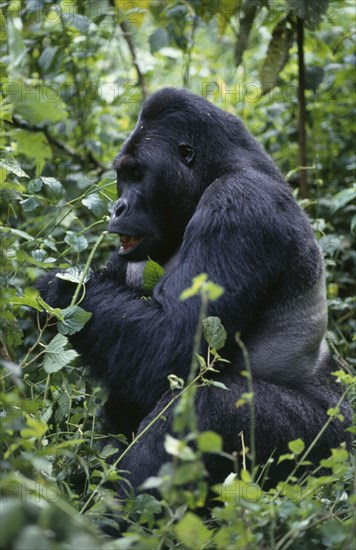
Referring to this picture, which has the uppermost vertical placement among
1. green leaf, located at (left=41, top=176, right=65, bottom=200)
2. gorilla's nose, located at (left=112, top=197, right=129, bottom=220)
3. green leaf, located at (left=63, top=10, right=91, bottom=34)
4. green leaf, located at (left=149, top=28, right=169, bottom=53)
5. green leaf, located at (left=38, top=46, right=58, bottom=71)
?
green leaf, located at (left=63, top=10, right=91, bottom=34)

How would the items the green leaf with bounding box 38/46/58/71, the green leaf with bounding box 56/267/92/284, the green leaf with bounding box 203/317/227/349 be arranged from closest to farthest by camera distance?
the green leaf with bounding box 203/317/227/349, the green leaf with bounding box 56/267/92/284, the green leaf with bounding box 38/46/58/71

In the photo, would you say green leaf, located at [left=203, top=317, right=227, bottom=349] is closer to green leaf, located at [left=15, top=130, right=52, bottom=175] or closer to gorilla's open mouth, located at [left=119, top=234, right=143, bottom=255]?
green leaf, located at [left=15, top=130, right=52, bottom=175]

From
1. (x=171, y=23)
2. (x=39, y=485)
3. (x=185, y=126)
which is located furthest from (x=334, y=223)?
(x=39, y=485)

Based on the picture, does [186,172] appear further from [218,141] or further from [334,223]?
[334,223]

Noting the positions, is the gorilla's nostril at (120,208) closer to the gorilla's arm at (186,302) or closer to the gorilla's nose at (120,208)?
the gorilla's nose at (120,208)

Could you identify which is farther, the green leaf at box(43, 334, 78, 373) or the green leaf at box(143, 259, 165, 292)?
the green leaf at box(143, 259, 165, 292)

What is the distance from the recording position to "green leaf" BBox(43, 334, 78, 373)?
2.97m

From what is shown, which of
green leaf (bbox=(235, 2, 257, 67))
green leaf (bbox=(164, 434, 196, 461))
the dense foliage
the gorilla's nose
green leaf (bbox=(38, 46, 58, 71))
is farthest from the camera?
green leaf (bbox=(38, 46, 58, 71))

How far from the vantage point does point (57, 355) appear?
119 inches

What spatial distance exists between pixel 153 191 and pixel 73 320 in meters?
0.89

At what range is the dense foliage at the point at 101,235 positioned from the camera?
6.89 ft

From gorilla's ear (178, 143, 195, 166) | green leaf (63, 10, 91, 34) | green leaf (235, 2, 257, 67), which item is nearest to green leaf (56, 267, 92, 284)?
gorilla's ear (178, 143, 195, 166)

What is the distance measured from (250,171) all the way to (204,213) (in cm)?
37

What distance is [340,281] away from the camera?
538 centimetres
